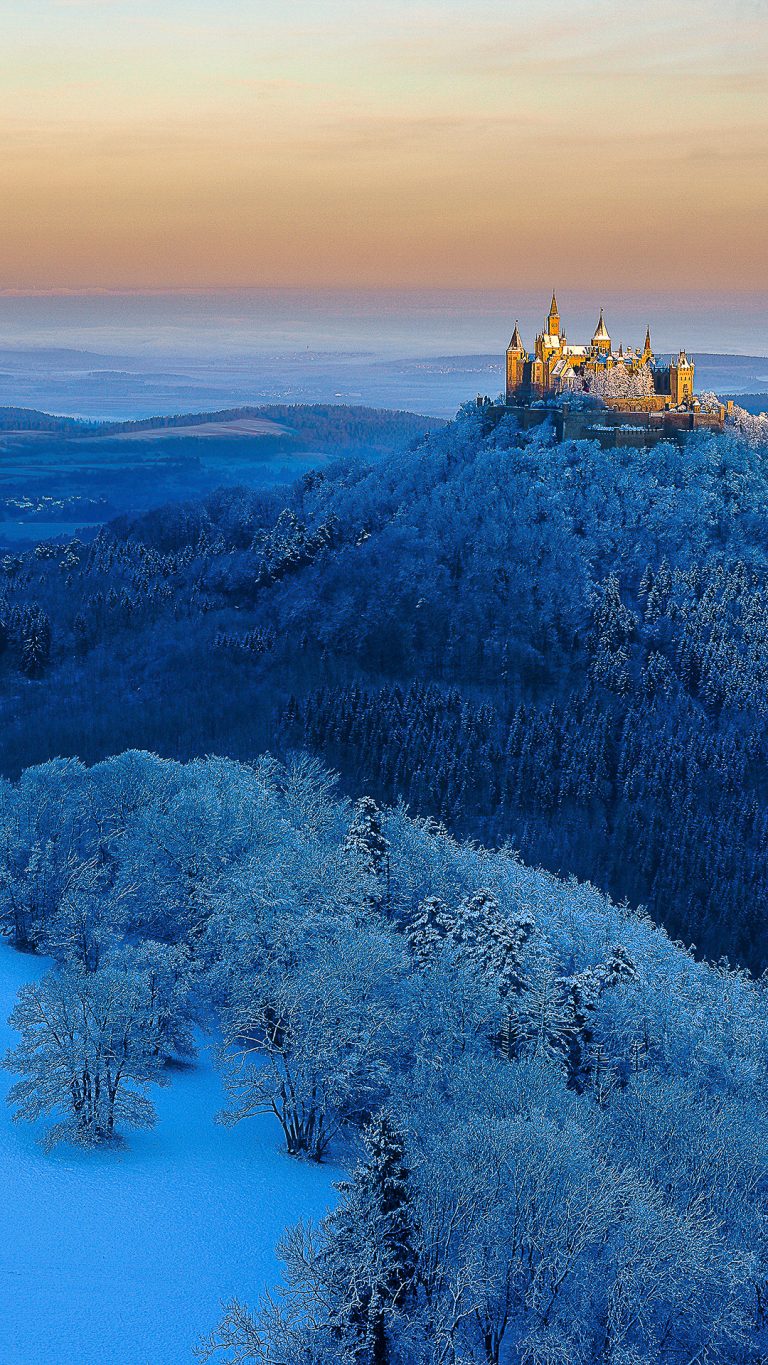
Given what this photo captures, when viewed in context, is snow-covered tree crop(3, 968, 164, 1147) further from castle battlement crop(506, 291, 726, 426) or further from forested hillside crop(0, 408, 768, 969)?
castle battlement crop(506, 291, 726, 426)

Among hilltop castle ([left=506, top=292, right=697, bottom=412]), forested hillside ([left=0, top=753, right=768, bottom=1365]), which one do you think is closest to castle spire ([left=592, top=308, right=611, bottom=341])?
hilltop castle ([left=506, top=292, right=697, bottom=412])

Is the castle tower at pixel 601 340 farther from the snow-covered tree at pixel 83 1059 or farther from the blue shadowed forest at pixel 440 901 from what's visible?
the snow-covered tree at pixel 83 1059

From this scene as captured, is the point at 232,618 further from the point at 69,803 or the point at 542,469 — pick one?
the point at 69,803

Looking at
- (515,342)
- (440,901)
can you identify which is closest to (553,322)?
(515,342)

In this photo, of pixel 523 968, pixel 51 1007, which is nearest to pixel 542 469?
pixel 523 968

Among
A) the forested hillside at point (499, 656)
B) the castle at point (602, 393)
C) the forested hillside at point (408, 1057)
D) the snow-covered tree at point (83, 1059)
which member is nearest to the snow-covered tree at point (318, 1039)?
the forested hillside at point (408, 1057)
